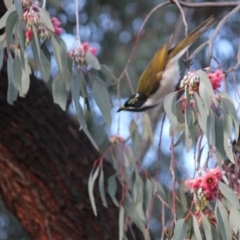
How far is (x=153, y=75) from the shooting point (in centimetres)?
247

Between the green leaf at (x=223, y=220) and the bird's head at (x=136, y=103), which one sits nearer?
the green leaf at (x=223, y=220)

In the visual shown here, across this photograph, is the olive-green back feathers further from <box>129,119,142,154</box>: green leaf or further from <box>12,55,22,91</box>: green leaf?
<box>12,55,22,91</box>: green leaf

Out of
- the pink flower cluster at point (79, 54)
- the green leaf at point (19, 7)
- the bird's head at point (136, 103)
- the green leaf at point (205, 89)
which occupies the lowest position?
the green leaf at point (205, 89)

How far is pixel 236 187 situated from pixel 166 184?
2124mm

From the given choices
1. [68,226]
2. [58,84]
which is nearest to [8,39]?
[58,84]

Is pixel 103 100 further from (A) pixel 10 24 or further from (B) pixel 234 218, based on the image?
(B) pixel 234 218

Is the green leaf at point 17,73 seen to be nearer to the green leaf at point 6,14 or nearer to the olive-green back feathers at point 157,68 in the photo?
the green leaf at point 6,14

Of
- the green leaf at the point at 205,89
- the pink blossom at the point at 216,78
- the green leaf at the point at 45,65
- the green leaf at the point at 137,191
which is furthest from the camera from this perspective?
the green leaf at the point at 137,191

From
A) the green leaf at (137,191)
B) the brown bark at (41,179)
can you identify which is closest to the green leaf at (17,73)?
the green leaf at (137,191)

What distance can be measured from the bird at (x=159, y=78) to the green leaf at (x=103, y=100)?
716mm

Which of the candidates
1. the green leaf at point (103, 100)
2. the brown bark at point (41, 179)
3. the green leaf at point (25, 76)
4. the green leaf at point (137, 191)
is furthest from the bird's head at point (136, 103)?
the green leaf at point (25, 76)

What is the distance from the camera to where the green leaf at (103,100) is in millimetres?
1634

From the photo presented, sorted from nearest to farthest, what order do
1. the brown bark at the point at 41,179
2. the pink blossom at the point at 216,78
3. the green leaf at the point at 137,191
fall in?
the pink blossom at the point at 216,78 < the green leaf at the point at 137,191 < the brown bark at the point at 41,179

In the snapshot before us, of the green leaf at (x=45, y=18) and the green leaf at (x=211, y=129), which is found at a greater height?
the green leaf at (x=45, y=18)
